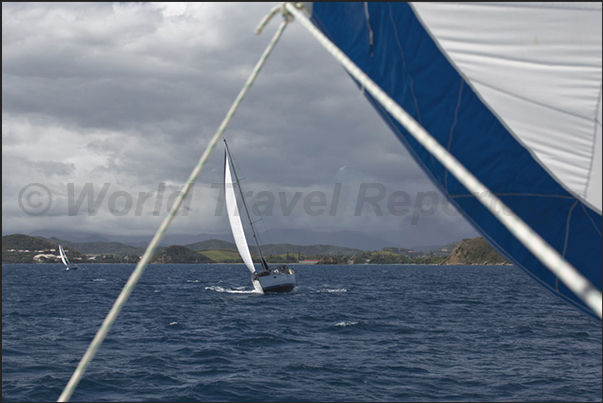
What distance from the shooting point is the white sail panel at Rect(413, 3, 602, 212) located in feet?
12.6

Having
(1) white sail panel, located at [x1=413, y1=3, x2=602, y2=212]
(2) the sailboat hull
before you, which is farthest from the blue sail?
(2) the sailboat hull

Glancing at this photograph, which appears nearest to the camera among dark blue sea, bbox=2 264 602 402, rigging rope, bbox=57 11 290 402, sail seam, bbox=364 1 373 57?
rigging rope, bbox=57 11 290 402

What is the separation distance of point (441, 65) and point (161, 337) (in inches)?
761

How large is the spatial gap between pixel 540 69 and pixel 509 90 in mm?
326

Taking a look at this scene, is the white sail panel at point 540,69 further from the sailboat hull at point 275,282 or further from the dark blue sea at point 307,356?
the sailboat hull at point 275,282

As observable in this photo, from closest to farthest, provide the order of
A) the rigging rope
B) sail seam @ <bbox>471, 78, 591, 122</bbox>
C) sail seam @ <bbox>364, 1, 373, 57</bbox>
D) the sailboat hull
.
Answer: the rigging rope < sail seam @ <bbox>471, 78, 591, 122</bbox> < sail seam @ <bbox>364, 1, 373, 57</bbox> < the sailboat hull

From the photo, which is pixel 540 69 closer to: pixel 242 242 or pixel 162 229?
pixel 162 229

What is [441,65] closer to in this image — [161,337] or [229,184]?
[161,337]

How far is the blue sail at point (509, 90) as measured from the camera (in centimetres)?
390

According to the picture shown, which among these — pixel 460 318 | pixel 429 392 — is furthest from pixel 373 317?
pixel 429 392

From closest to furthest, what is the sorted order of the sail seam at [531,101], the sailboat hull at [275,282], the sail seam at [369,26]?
1. the sail seam at [531,101]
2. the sail seam at [369,26]
3. the sailboat hull at [275,282]

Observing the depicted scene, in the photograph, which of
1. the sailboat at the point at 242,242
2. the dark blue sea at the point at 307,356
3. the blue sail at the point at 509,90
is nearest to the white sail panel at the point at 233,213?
the sailboat at the point at 242,242

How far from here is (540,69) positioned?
398 centimetres

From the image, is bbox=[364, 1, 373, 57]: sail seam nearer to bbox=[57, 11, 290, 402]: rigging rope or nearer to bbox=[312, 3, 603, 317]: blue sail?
bbox=[312, 3, 603, 317]: blue sail
